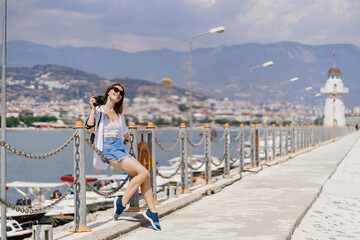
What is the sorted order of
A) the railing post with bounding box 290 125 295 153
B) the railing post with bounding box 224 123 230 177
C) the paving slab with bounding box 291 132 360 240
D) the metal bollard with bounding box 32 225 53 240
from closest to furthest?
1. the metal bollard with bounding box 32 225 53 240
2. the paving slab with bounding box 291 132 360 240
3. the railing post with bounding box 224 123 230 177
4. the railing post with bounding box 290 125 295 153

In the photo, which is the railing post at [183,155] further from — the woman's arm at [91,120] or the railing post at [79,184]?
the railing post at [79,184]

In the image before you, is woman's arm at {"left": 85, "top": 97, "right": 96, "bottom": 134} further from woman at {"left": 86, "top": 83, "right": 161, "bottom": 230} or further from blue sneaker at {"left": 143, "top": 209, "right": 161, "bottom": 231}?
blue sneaker at {"left": 143, "top": 209, "right": 161, "bottom": 231}

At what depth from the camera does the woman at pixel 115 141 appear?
6.99 m

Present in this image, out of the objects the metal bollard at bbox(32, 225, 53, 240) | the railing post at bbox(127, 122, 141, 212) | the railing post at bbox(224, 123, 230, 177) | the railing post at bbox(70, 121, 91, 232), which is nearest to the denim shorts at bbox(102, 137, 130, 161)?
the railing post at bbox(70, 121, 91, 232)

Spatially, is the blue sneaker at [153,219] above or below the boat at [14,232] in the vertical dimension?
above

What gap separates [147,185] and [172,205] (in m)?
1.87

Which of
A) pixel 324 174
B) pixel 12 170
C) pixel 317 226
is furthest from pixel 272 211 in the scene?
pixel 12 170

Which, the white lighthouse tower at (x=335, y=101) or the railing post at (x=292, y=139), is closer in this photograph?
the railing post at (x=292, y=139)

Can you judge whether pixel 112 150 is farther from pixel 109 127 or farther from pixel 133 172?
pixel 133 172

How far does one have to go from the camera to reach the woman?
22.9ft

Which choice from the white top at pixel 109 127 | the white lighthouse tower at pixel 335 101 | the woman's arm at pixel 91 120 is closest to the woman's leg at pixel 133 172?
the white top at pixel 109 127

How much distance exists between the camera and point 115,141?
23.2 ft

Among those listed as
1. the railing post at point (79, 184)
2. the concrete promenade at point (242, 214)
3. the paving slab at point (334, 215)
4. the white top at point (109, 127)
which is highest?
the white top at point (109, 127)

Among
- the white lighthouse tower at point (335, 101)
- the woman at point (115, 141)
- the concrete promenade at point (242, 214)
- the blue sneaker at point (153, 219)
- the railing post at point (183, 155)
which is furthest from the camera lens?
the white lighthouse tower at point (335, 101)
